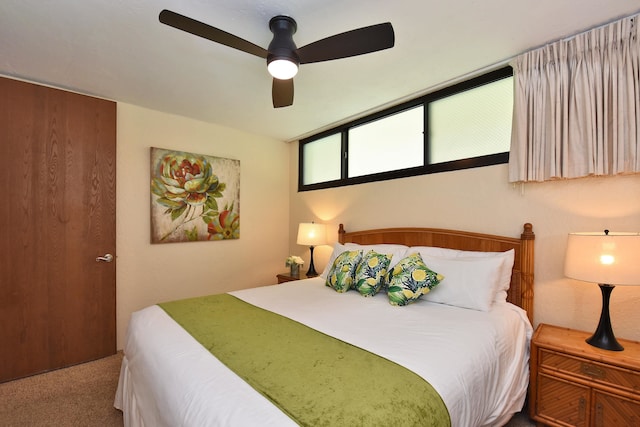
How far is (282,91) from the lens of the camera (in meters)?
1.98

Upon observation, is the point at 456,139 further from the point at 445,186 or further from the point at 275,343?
the point at 275,343

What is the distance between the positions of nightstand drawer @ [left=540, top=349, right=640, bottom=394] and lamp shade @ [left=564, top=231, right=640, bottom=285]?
1.44 ft

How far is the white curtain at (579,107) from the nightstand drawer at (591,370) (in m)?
1.10

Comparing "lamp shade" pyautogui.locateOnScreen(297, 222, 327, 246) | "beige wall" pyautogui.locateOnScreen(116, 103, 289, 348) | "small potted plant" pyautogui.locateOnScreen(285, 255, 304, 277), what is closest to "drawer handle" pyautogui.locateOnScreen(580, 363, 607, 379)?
"lamp shade" pyautogui.locateOnScreen(297, 222, 327, 246)

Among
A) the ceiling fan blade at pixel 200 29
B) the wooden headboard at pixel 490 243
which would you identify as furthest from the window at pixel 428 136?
the ceiling fan blade at pixel 200 29

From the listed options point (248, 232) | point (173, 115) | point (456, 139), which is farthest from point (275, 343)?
point (173, 115)

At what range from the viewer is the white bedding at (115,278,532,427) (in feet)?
3.40

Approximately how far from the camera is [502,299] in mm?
2072

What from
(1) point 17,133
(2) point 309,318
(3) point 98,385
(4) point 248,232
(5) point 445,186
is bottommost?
(3) point 98,385

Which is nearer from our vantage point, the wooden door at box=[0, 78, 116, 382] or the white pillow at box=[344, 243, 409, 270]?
the wooden door at box=[0, 78, 116, 382]

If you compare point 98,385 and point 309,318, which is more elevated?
point 309,318

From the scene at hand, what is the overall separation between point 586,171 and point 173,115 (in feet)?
12.1

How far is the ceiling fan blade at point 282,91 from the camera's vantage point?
192 centimetres

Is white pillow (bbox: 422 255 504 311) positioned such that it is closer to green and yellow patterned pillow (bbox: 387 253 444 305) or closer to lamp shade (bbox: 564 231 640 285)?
green and yellow patterned pillow (bbox: 387 253 444 305)
